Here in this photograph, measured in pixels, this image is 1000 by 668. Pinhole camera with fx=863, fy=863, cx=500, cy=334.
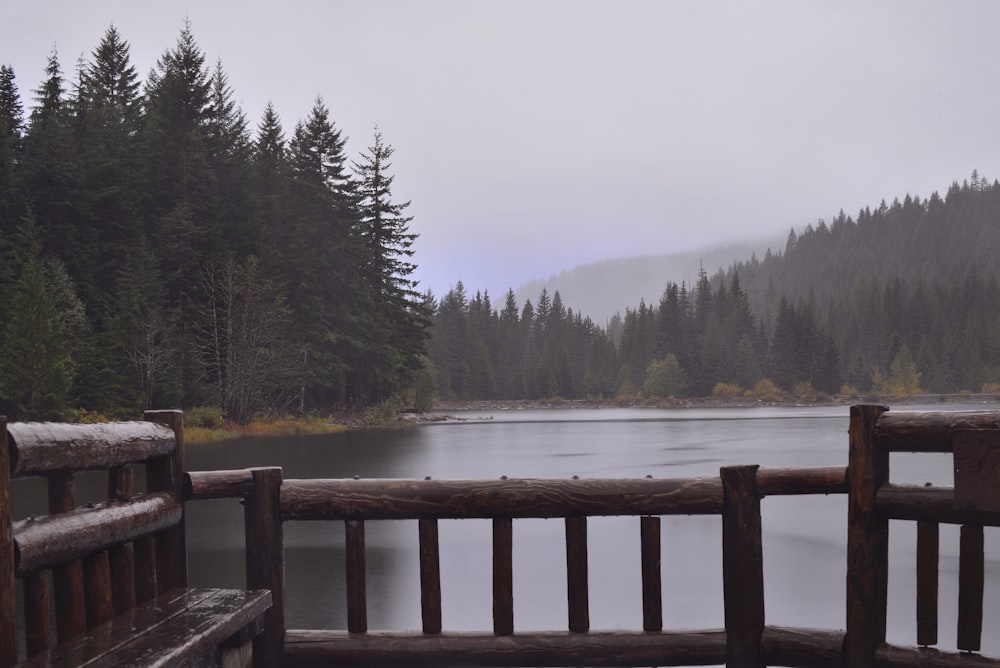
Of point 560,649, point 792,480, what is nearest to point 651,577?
point 560,649

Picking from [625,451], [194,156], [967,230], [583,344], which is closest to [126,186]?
[194,156]

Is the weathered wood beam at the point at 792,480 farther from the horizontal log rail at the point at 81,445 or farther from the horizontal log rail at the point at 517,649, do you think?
the horizontal log rail at the point at 81,445

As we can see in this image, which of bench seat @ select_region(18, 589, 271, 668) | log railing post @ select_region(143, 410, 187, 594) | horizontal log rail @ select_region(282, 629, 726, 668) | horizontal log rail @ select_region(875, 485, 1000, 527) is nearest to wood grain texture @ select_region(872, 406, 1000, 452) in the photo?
horizontal log rail @ select_region(875, 485, 1000, 527)

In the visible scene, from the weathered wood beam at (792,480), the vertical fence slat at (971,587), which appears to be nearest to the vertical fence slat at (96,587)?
the weathered wood beam at (792,480)

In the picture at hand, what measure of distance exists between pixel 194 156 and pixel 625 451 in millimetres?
28556

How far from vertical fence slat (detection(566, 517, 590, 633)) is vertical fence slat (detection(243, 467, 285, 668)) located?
1.46m

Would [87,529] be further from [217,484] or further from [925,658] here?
[925,658]

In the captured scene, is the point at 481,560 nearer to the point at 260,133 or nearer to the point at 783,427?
the point at 783,427

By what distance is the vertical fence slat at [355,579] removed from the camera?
14.5 feet

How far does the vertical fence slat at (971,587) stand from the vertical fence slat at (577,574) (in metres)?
1.74

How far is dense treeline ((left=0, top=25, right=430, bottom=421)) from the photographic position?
112 feet

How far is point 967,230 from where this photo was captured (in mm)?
192625

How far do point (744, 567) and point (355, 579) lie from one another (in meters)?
1.98

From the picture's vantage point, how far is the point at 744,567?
14.3ft
